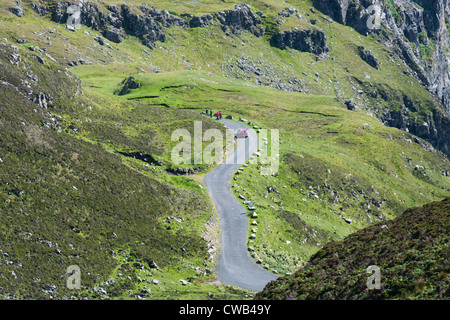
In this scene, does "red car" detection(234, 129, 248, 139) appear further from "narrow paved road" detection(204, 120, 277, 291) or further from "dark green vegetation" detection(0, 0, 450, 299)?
"narrow paved road" detection(204, 120, 277, 291)

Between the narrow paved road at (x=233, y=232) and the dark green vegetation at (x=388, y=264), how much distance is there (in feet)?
26.0

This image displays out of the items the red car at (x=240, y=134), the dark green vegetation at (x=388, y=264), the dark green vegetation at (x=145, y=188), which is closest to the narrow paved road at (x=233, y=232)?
the dark green vegetation at (x=145, y=188)

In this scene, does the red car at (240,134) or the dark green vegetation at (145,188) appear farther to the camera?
the red car at (240,134)

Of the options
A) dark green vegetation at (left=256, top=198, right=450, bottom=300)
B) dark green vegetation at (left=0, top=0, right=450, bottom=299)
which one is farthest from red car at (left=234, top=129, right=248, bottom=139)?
dark green vegetation at (left=256, top=198, right=450, bottom=300)

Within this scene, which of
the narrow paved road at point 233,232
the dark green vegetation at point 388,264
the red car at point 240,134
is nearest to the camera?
the dark green vegetation at point 388,264

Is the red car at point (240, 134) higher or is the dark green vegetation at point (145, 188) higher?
the red car at point (240, 134)

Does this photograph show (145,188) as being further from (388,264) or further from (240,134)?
(240,134)

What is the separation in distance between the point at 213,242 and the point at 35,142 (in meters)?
23.1

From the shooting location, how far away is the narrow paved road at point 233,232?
49594 millimetres

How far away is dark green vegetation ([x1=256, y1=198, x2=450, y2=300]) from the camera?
100ft

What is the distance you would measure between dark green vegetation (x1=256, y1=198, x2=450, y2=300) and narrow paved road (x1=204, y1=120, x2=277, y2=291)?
312 inches

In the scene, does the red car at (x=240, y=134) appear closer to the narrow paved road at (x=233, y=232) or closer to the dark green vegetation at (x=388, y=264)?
the narrow paved road at (x=233, y=232)

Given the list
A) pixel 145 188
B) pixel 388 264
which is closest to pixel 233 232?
pixel 145 188
